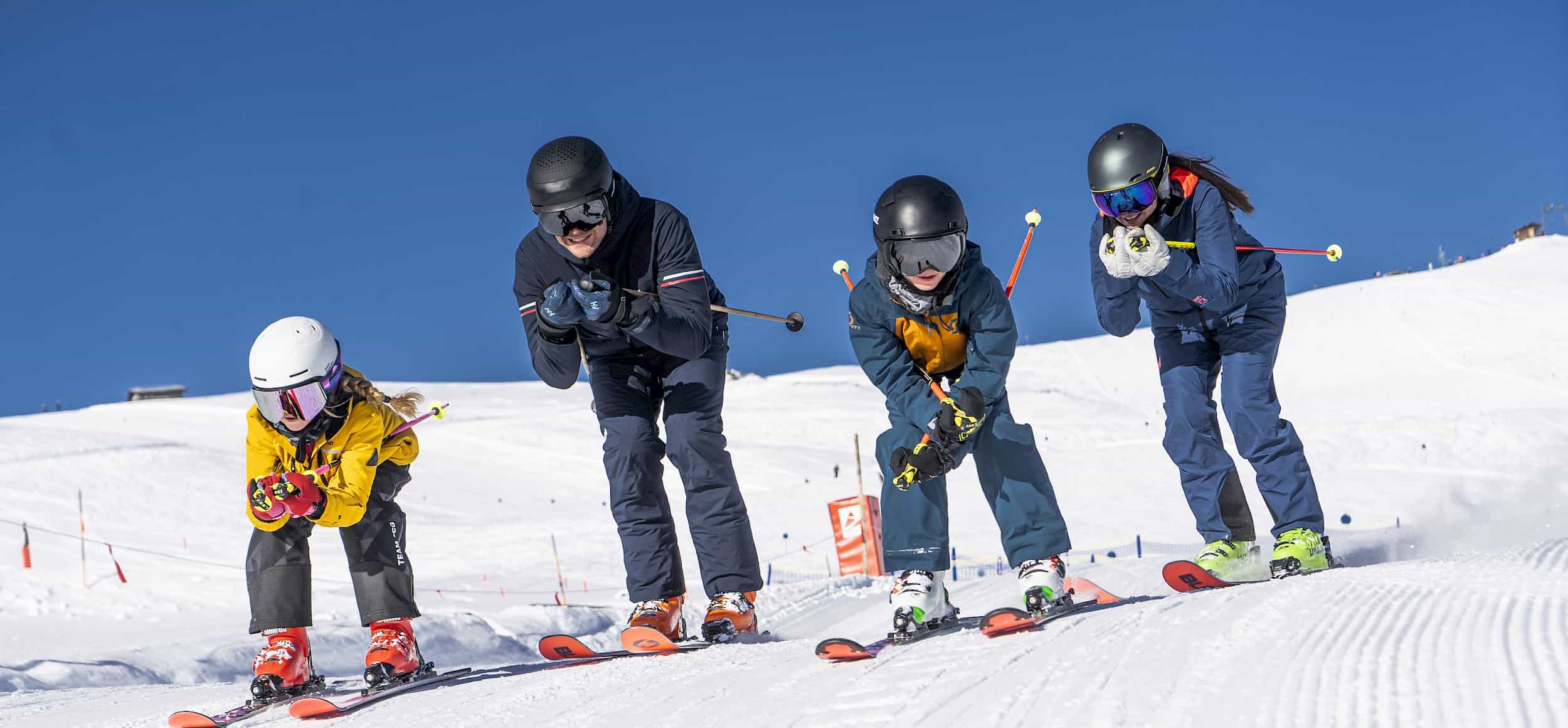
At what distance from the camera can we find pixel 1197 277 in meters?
5.12

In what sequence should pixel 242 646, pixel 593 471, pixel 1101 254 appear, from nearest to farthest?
pixel 1101 254
pixel 242 646
pixel 593 471

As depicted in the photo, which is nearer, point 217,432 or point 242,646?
point 242,646

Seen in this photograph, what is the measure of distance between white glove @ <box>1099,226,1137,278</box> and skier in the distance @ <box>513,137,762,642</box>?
1.60 metres

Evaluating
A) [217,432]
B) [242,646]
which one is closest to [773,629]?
[242,646]

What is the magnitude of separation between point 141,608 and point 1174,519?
45.5 feet

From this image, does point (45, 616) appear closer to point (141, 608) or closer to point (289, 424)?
point (141, 608)

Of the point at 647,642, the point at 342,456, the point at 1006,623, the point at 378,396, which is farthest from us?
the point at 378,396

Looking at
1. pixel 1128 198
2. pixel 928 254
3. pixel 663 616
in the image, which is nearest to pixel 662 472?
pixel 663 616

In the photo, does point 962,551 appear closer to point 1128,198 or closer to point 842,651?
point 1128,198

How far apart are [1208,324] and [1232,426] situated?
0.48 m

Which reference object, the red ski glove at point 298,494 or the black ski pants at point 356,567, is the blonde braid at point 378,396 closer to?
the black ski pants at point 356,567

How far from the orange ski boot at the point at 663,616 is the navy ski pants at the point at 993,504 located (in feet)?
3.45

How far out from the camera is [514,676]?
4531 mm

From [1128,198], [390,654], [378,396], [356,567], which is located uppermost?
[1128,198]
